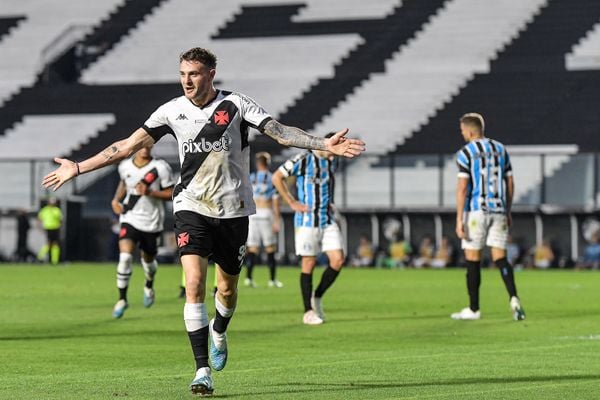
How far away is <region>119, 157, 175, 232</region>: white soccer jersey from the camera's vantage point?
17.1 metres

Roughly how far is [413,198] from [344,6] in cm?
1253

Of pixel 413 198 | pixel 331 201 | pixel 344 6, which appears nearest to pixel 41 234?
pixel 413 198

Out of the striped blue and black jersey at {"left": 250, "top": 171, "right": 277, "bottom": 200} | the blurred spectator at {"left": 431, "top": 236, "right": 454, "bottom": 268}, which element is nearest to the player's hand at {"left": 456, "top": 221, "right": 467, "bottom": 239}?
the striped blue and black jersey at {"left": 250, "top": 171, "right": 277, "bottom": 200}

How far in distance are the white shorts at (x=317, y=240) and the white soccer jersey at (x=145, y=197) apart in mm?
2092

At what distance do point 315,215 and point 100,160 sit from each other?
7.18 metres

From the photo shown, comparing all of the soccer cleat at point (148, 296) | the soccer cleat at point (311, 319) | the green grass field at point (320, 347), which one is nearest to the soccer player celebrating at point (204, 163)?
the green grass field at point (320, 347)

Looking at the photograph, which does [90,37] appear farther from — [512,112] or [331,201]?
[331,201]

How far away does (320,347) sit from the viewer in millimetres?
12523

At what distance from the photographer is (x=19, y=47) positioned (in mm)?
48281

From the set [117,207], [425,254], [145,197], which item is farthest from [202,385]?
[425,254]

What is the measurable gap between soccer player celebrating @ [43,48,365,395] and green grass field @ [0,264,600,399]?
837 millimetres

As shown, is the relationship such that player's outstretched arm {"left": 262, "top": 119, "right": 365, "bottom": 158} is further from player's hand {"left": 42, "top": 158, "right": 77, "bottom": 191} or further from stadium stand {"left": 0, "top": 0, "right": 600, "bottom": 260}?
stadium stand {"left": 0, "top": 0, "right": 600, "bottom": 260}

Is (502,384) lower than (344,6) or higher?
lower

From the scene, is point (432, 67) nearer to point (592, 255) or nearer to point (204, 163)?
point (592, 255)
